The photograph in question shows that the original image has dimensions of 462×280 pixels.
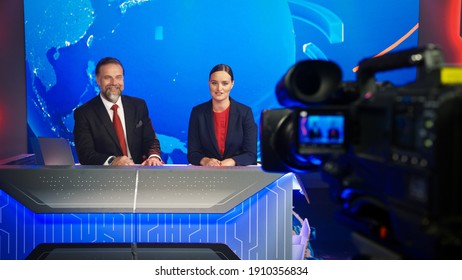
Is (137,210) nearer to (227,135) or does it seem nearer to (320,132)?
(227,135)

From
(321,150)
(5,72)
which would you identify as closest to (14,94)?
(5,72)

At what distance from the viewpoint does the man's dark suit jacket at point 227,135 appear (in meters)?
3.57

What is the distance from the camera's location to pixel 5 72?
4387 millimetres

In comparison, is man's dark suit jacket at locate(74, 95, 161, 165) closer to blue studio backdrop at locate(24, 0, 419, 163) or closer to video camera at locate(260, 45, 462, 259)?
blue studio backdrop at locate(24, 0, 419, 163)

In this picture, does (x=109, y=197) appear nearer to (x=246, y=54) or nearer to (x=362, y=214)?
(x=362, y=214)

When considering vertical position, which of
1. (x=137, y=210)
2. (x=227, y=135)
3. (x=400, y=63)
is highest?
(x=400, y=63)

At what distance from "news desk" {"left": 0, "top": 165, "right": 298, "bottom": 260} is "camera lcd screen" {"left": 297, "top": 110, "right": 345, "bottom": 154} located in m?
1.45

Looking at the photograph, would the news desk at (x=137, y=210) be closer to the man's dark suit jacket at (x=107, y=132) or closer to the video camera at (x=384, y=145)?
the man's dark suit jacket at (x=107, y=132)

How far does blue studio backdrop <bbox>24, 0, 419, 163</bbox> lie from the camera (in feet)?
14.2

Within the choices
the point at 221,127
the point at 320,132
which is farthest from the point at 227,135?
the point at 320,132

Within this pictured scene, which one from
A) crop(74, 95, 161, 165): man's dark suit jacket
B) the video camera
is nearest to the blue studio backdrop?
crop(74, 95, 161, 165): man's dark suit jacket

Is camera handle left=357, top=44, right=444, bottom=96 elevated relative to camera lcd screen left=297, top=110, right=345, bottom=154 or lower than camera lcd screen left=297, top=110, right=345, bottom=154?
elevated

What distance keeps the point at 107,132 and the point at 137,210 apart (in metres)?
1.18

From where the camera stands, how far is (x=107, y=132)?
359 centimetres
